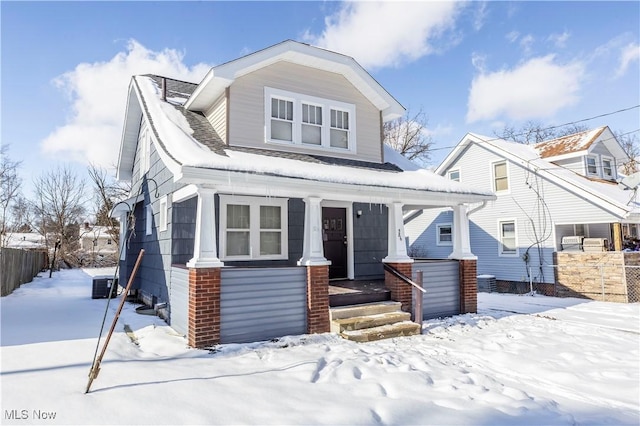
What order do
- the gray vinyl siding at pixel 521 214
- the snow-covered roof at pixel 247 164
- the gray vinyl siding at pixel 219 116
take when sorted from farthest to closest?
the gray vinyl siding at pixel 521 214 → the gray vinyl siding at pixel 219 116 → the snow-covered roof at pixel 247 164

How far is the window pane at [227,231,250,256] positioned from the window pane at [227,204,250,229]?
0.52ft

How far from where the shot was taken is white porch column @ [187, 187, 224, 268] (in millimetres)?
5766

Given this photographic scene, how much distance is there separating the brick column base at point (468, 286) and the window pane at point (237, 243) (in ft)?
17.3

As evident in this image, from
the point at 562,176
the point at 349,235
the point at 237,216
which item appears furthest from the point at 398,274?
the point at 562,176

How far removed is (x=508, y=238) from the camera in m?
15.7

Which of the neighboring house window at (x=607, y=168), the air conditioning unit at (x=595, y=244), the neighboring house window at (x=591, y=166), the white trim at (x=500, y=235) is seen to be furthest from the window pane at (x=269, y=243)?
the neighboring house window at (x=607, y=168)

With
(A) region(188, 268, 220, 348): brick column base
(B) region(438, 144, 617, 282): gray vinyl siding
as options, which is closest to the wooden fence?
(A) region(188, 268, 220, 348): brick column base

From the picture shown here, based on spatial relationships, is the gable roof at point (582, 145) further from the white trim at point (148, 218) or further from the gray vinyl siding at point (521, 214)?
the white trim at point (148, 218)

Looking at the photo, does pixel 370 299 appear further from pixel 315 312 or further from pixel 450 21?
pixel 450 21

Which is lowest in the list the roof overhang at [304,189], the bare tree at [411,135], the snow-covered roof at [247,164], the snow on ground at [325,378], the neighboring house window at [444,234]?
the snow on ground at [325,378]

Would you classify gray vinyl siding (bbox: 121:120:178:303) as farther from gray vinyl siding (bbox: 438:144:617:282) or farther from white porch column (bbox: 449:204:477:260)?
gray vinyl siding (bbox: 438:144:617:282)

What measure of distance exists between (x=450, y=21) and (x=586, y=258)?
33.5 ft

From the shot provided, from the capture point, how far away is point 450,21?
44.6 ft

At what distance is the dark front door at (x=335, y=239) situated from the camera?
9.61m
